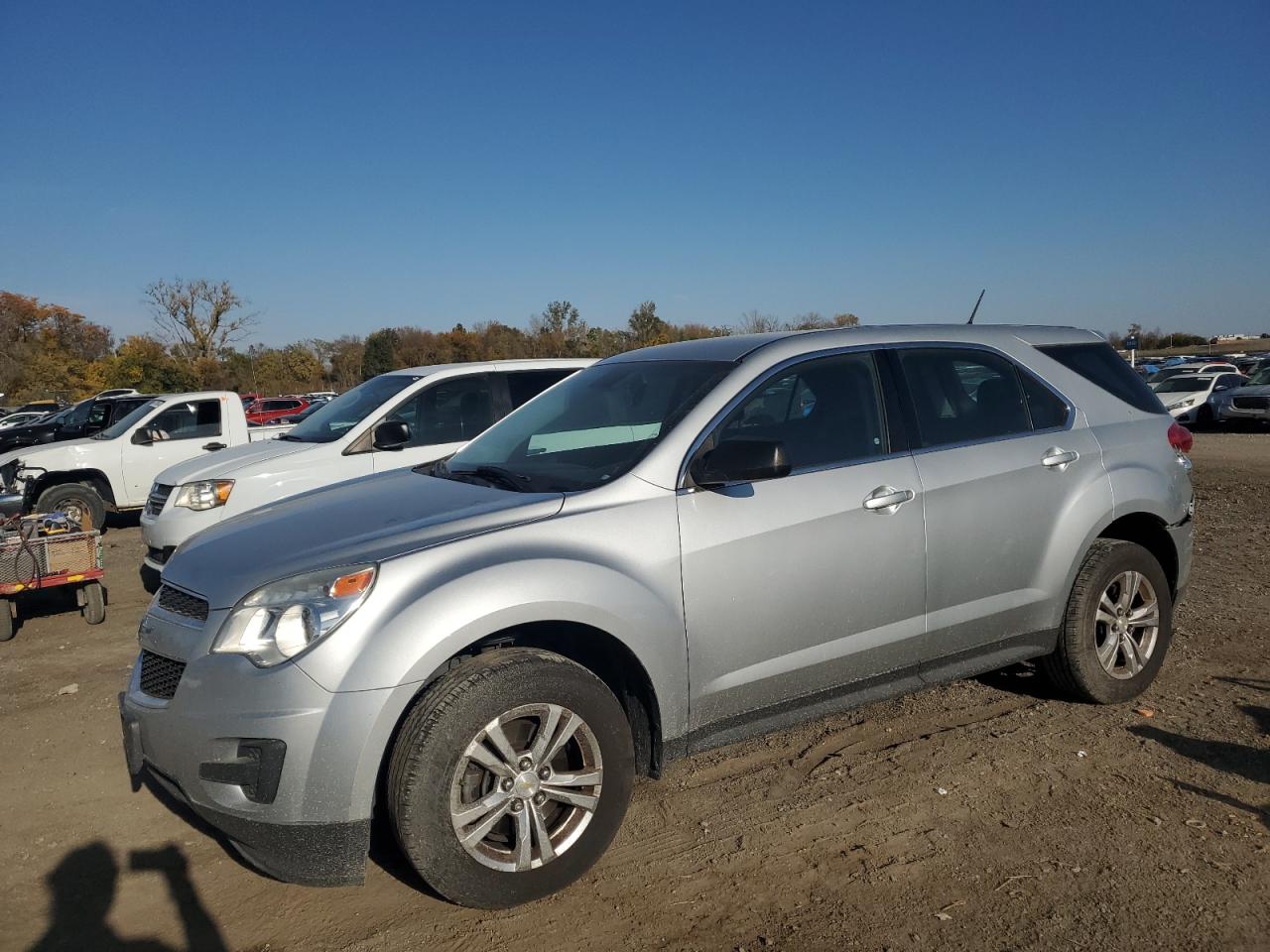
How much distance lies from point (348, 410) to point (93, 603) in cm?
249

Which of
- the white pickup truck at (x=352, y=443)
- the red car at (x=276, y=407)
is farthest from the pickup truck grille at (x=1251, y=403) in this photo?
the red car at (x=276, y=407)

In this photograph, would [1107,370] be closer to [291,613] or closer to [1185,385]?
[291,613]

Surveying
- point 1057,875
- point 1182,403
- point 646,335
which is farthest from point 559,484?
point 646,335

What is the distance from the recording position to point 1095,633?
451 cm

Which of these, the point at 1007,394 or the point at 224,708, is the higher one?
the point at 1007,394

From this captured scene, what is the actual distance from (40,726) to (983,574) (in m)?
4.81

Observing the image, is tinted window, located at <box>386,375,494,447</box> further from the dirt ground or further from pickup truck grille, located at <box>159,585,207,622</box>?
pickup truck grille, located at <box>159,585,207,622</box>

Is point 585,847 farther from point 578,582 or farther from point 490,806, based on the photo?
point 578,582

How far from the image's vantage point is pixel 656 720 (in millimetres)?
3355

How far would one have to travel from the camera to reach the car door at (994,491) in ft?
13.1

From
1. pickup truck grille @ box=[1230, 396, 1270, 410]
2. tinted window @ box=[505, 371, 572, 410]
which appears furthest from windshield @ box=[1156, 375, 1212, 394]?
tinted window @ box=[505, 371, 572, 410]

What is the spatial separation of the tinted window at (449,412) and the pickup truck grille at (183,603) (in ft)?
14.5

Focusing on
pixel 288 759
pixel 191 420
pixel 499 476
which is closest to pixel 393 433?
pixel 499 476

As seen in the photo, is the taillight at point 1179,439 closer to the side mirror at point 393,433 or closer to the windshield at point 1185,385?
the side mirror at point 393,433
